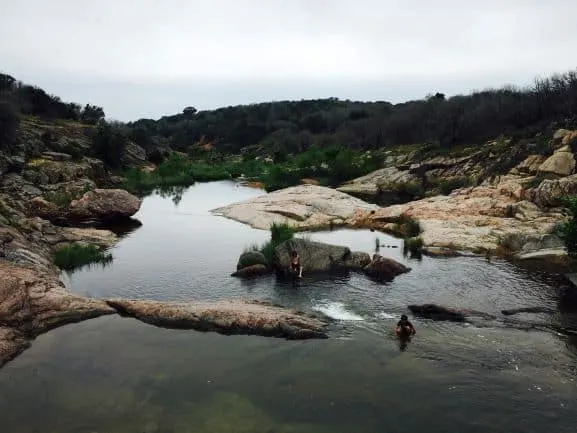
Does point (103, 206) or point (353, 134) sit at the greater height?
point (353, 134)

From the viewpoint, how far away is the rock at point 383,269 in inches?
→ 1095

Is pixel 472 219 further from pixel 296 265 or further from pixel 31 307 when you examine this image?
pixel 31 307

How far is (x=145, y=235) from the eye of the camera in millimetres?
38625

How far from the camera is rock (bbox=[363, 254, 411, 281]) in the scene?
91.3ft

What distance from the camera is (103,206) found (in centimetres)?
4206

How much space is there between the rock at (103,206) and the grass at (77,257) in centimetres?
1023

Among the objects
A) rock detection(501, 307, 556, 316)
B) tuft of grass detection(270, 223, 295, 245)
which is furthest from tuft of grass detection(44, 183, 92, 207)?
rock detection(501, 307, 556, 316)

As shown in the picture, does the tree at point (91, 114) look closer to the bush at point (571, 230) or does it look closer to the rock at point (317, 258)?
the rock at point (317, 258)

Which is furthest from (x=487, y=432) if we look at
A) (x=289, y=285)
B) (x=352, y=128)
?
(x=352, y=128)

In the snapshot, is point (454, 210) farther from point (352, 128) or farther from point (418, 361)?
point (352, 128)

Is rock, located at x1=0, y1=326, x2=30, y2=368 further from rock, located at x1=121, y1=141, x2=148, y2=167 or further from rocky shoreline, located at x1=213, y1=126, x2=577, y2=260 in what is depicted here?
rock, located at x1=121, y1=141, x2=148, y2=167

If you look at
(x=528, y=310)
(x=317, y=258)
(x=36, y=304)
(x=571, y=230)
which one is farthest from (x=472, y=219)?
(x=36, y=304)

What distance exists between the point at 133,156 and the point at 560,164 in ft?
212

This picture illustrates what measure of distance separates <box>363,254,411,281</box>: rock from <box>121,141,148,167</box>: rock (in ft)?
193
